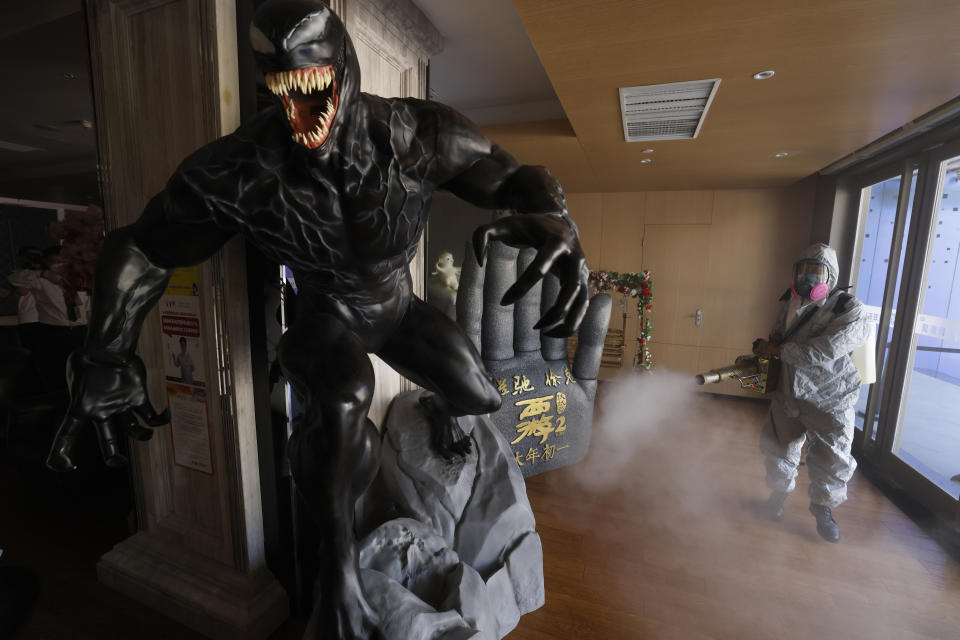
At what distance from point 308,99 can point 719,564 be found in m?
2.09

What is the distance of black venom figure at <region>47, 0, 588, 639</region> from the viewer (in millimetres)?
628

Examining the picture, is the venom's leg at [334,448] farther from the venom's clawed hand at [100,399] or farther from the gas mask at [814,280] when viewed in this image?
the gas mask at [814,280]

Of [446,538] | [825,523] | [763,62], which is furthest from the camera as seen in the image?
[825,523]

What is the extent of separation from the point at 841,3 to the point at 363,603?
1.98 m

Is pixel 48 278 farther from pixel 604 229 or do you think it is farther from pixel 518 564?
pixel 604 229

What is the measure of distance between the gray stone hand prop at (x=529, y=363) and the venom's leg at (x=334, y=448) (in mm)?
1252

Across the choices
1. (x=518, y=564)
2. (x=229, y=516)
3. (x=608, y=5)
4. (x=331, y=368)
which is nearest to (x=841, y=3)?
(x=608, y=5)

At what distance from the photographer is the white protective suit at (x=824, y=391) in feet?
6.42

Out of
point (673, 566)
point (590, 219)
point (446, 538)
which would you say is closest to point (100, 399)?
point (446, 538)

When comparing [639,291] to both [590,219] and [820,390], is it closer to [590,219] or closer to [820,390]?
[590,219]

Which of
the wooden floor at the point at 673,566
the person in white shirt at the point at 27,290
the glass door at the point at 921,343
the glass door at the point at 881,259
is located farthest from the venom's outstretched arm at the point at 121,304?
the glass door at the point at 921,343

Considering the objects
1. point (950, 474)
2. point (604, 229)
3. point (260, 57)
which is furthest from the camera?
point (604, 229)

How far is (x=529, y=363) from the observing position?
2291 millimetres

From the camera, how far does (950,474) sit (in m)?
2.23
